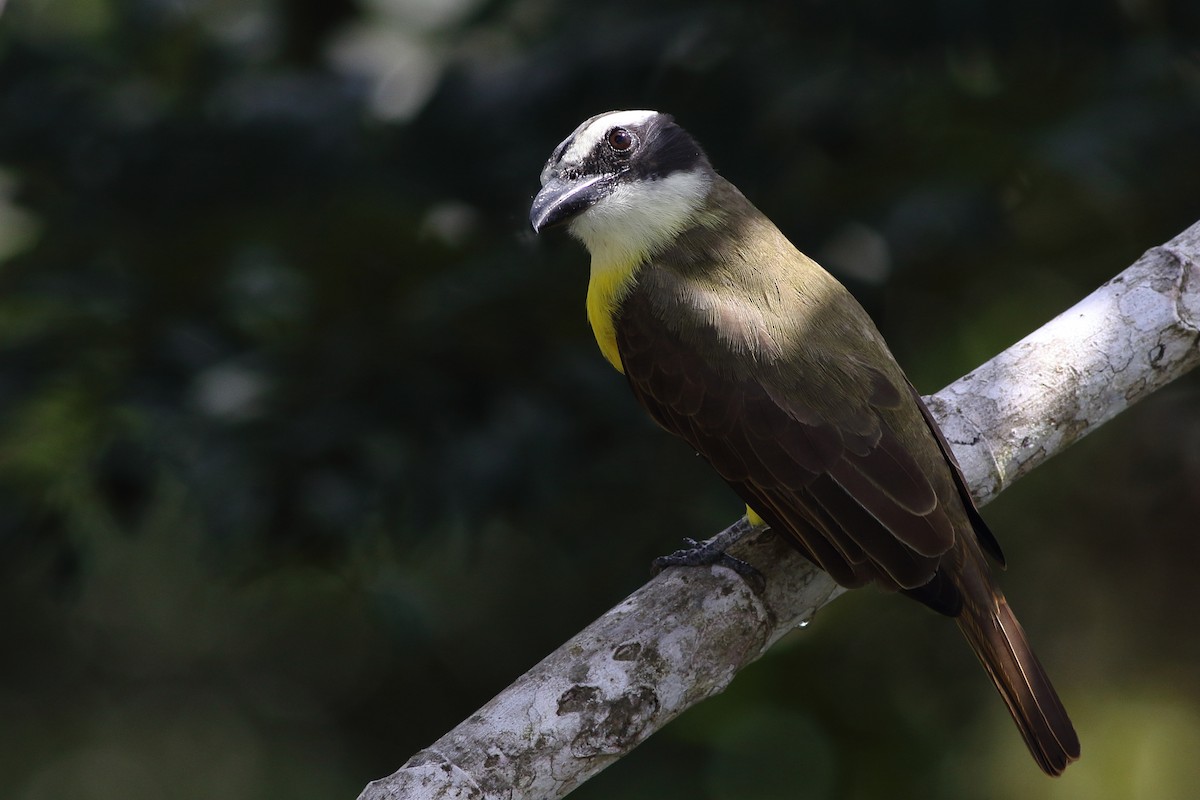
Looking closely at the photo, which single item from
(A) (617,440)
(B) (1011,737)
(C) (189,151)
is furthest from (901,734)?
(C) (189,151)

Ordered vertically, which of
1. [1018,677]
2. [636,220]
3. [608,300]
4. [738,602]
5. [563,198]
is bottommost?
[1018,677]

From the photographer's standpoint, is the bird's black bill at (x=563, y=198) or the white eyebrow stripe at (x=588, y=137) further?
the white eyebrow stripe at (x=588, y=137)

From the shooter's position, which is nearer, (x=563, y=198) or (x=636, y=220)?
(x=563, y=198)

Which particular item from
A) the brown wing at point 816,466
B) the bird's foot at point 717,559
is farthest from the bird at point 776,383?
the bird's foot at point 717,559

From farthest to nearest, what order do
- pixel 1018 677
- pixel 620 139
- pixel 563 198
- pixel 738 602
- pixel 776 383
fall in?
pixel 620 139, pixel 563 198, pixel 776 383, pixel 1018 677, pixel 738 602

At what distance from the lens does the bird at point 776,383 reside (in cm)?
286

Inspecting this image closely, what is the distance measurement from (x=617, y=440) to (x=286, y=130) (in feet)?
3.92

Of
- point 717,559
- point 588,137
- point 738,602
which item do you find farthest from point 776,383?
point 588,137

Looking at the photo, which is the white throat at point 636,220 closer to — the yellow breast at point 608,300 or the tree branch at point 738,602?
the yellow breast at point 608,300

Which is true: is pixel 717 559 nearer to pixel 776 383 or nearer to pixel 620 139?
pixel 776 383

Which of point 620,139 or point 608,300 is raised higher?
point 620,139

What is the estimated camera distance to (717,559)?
2.88m

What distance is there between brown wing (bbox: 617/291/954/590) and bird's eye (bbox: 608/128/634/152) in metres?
0.51

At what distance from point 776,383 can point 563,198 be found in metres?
0.70
